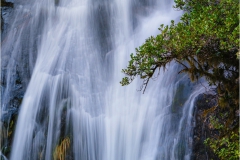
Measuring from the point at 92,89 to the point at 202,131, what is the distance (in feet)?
12.2

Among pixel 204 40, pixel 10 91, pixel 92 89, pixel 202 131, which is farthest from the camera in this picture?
pixel 10 91

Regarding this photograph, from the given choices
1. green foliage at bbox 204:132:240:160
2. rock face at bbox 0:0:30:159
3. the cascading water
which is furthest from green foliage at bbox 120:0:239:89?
rock face at bbox 0:0:30:159

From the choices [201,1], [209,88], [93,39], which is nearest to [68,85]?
[93,39]

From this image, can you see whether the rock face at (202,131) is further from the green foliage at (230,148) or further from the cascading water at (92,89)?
the green foliage at (230,148)

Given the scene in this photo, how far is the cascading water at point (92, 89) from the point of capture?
7.55 meters

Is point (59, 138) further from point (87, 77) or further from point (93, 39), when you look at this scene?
point (93, 39)

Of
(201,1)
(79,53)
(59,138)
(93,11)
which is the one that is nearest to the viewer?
(201,1)

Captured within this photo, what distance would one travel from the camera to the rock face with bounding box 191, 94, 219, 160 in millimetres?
6586

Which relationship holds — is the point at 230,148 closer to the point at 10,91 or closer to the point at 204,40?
the point at 204,40

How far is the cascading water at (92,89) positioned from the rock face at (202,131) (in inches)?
7.1

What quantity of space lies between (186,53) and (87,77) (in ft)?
14.9

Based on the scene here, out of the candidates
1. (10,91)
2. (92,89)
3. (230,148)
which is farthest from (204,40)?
(10,91)

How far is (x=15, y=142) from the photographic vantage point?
28.5 ft

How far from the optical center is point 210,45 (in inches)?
212
